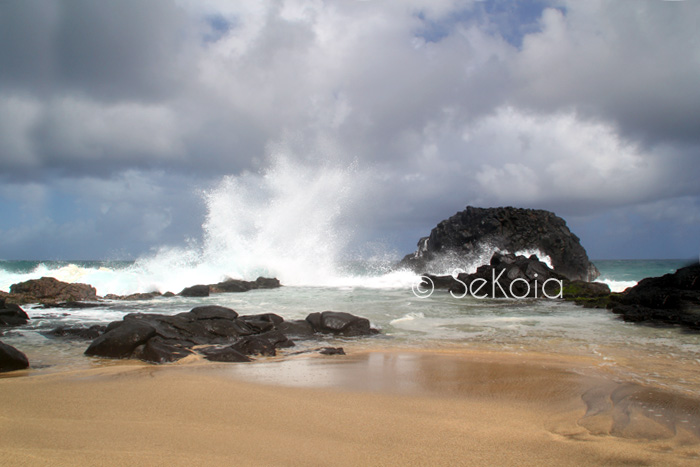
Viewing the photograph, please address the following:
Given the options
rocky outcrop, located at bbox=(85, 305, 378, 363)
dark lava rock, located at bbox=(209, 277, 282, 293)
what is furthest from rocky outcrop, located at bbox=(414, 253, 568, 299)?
rocky outcrop, located at bbox=(85, 305, 378, 363)

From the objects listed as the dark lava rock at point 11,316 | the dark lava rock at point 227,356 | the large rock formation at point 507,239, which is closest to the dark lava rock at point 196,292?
the dark lava rock at point 11,316

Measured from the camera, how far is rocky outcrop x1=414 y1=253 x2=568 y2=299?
21.5 m

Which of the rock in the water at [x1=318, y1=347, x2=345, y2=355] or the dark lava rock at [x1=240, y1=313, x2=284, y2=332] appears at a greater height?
the dark lava rock at [x1=240, y1=313, x2=284, y2=332]

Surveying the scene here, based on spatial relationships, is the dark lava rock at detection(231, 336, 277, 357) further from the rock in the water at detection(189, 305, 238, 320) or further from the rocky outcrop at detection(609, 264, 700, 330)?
the rocky outcrop at detection(609, 264, 700, 330)

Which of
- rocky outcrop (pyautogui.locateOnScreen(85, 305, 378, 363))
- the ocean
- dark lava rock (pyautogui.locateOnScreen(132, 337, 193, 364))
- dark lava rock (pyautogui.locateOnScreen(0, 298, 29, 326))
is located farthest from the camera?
dark lava rock (pyautogui.locateOnScreen(0, 298, 29, 326))

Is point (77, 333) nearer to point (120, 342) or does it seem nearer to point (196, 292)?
point (120, 342)

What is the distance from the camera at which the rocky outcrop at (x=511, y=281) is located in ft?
70.4

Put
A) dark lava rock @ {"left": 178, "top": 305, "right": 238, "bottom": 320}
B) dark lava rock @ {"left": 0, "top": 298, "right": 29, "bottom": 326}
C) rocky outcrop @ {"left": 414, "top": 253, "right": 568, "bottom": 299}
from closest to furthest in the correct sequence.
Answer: dark lava rock @ {"left": 178, "top": 305, "right": 238, "bottom": 320} → dark lava rock @ {"left": 0, "top": 298, "right": 29, "bottom": 326} → rocky outcrop @ {"left": 414, "top": 253, "right": 568, "bottom": 299}

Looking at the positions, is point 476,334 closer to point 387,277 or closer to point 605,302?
point 605,302

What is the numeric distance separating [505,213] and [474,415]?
43.9 meters

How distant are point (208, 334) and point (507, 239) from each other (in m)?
38.7

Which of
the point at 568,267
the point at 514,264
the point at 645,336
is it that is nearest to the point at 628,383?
the point at 645,336

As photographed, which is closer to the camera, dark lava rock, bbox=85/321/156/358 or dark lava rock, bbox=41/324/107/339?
dark lava rock, bbox=85/321/156/358

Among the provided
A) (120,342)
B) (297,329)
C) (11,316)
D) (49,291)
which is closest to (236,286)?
(49,291)
